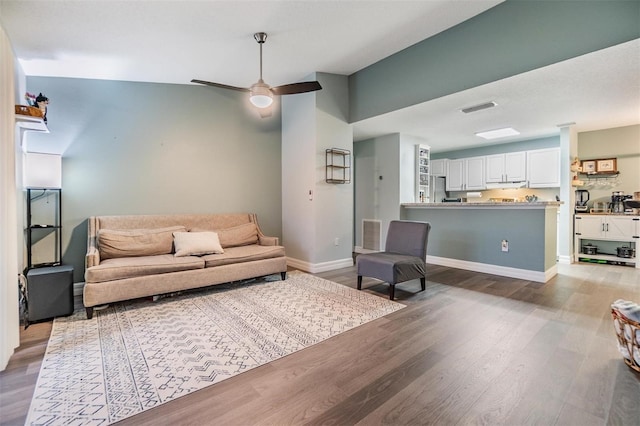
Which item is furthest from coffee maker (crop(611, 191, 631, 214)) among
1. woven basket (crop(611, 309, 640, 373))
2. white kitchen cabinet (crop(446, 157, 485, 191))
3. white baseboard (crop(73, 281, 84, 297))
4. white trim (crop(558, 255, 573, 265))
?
white baseboard (crop(73, 281, 84, 297))

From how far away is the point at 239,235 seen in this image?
4355 millimetres

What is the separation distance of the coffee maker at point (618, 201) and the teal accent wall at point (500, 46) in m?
4.13

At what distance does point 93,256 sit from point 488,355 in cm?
364

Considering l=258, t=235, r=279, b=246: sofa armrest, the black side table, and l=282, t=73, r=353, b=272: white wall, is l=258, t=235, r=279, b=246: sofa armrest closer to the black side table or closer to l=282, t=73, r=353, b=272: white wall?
l=282, t=73, r=353, b=272: white wall

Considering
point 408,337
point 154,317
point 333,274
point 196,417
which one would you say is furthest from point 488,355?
point 154,317

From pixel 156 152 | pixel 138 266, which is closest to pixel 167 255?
pixel 138 266

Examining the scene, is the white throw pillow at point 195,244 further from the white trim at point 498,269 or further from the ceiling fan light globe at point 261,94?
the white trim at point 498,269

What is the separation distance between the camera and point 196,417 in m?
1.47

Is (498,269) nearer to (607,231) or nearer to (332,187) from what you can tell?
(607,231)

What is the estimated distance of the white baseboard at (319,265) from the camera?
4598 mm

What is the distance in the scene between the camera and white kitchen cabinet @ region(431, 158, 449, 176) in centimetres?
752

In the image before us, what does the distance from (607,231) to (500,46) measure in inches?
167

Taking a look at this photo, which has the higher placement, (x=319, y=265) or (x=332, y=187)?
(x=332, y=187)

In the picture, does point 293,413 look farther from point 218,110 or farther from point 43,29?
point 218,110
